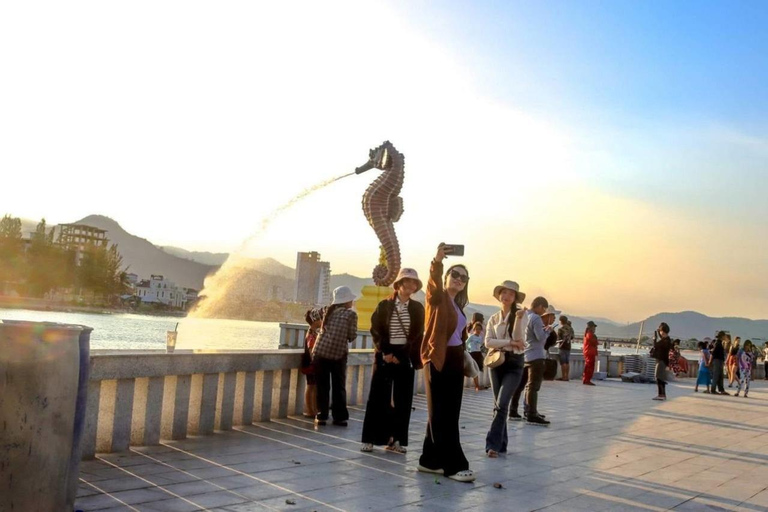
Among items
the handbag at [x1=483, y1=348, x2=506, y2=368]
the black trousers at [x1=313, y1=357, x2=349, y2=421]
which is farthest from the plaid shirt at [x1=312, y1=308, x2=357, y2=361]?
the handbag at [x1=483, y1=348, x2=506, y2=368]

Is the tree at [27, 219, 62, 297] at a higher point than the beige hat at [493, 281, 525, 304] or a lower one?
higher

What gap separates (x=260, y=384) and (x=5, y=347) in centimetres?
562

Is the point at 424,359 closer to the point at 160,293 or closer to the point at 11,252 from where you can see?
the point at 11,252

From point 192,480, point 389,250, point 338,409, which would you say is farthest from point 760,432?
point 389,250

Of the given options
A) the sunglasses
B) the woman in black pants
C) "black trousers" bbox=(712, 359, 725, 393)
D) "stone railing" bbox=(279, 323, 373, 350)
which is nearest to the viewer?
the sunglasses

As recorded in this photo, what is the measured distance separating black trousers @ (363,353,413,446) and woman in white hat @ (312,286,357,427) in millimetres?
1556

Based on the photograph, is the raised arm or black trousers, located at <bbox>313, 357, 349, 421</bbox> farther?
black trousers, located at <bbox>313, 357, 349, 421</bbox>

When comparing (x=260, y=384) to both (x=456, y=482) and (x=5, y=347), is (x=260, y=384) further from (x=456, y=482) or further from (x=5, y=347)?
(x=5, y=347)

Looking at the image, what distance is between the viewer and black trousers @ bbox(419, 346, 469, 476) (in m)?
7.08

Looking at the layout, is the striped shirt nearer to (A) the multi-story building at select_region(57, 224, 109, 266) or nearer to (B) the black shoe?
(B) the black shoe

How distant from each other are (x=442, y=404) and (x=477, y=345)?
10.8m

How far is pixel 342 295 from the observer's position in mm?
9805

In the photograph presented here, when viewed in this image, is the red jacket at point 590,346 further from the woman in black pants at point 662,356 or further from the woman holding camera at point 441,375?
the woman holding camera at point 441,375

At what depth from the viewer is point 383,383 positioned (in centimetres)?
826
